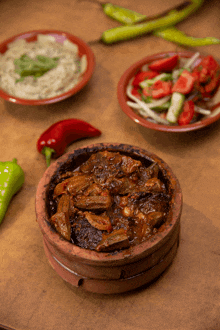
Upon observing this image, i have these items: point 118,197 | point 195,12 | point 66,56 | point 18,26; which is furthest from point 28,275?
point 195,12

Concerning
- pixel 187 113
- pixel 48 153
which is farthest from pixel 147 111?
pixel 48 153

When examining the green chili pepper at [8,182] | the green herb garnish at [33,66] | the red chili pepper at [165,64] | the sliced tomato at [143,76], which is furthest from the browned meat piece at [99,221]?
the green herb garnish at [33,66]

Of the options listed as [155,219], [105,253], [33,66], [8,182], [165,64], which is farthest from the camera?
[33,66]

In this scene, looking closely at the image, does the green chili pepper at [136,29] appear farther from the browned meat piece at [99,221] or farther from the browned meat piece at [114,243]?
the browned meat piece at [114,243]

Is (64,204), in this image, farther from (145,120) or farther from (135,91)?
(135,91)

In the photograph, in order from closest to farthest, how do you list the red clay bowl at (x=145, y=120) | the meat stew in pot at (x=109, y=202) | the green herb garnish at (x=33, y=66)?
the meat stew in pot at (x=109, y=202), the red clay bowl at (x=145, y=120), the green herb garnish at (x=33, y=66)

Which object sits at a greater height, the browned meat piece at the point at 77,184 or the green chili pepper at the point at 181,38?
the green chili pepper at the point at 181,38

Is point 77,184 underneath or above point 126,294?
above
